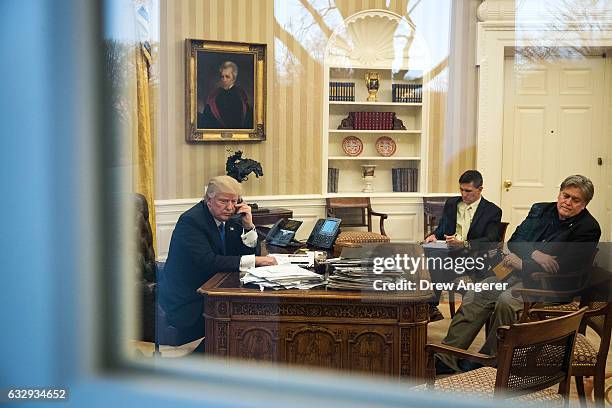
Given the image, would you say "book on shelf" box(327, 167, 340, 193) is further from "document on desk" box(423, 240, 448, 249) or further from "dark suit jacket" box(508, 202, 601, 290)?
"dark suit jacket" box(508, 202, 601, 290)

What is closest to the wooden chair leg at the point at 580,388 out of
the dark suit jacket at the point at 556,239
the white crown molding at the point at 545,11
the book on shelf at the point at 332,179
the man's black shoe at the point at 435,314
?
the dark suit jacket at the point at 556,239

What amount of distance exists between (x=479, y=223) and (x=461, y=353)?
1.35ft

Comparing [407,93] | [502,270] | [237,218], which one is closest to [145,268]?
[237,218]

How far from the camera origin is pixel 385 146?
250cm

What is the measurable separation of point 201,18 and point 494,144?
39.7 inches

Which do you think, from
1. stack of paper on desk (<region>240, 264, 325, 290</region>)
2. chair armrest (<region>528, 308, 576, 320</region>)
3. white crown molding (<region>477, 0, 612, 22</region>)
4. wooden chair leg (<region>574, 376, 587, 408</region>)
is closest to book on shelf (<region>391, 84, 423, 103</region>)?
white crown molding (<region>477, 0, 612, 22</region>)

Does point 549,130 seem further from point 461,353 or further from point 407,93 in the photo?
point 461,353

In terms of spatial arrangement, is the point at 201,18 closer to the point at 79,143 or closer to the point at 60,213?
the point at 79,143

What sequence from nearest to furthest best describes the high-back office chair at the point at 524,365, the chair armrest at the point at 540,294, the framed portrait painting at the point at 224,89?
the high-back office chair at the point at 524,365, the chair armrest at the point at 540,294, the framed portrait painting at the point at 224,89

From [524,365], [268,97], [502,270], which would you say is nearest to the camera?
[524,365]

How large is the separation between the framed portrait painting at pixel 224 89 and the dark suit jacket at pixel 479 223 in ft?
2.11

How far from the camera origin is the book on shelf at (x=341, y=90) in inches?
95.5

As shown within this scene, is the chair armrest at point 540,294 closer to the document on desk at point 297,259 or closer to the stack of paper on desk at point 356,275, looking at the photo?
the stack of paper on desk at point 356,275

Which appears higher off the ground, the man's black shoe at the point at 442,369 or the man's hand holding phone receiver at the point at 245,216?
the man's hand holding phone receiver at the point at 245,216
